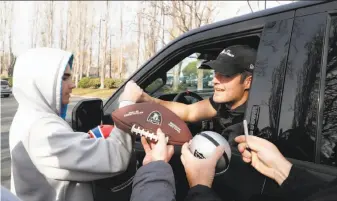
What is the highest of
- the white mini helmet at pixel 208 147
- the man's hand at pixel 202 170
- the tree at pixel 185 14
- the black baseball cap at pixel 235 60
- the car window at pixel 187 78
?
the tree at pixel 185 14

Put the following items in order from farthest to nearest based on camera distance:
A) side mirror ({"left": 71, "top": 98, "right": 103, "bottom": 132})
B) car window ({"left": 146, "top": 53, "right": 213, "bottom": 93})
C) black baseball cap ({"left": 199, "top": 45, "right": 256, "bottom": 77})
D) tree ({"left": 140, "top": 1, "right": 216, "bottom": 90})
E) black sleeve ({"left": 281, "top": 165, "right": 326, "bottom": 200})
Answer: tree ({"left": 140, "top": 1, "right": 216, "bottom": 90}) < car window ({"left": 146, "top": 53, "right": 213, "bottom": 93}) < side mirror ({"left": 71, "top": 98, "right": 103, "bottom": 132}) < black baseball cap ({"left": 199, "top": 45, "right": 256, "bottom": 77}) < black sleeve ({"left": 281, "top": 165, "right": 326, "bottom": 200})

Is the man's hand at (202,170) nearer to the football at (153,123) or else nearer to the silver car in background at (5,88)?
the football at (153,123)

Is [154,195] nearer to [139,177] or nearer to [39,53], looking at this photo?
[139,177]

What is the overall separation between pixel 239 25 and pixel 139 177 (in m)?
0.98

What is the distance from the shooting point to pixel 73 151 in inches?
59.9

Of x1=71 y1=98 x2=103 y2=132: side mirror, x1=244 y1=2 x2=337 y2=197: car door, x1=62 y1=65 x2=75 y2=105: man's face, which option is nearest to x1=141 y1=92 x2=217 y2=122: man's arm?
x1=71 y1=98 x2=103 y2=132: side mirror

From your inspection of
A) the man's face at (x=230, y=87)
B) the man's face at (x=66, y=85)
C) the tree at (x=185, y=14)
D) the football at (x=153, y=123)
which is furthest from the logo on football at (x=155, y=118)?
the tree at (x=185, y=14)

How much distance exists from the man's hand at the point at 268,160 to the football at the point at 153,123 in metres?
0.27

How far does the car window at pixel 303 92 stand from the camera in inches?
52.6

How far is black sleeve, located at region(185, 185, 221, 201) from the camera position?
43.2 inches

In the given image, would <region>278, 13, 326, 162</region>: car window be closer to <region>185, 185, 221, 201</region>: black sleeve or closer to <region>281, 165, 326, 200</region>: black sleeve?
<region>281, 165, 326, 200</region>: black sleeve

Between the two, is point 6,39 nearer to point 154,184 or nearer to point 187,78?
point 187,78

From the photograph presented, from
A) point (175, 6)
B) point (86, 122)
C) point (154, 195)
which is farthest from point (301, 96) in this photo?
point (175, 6)

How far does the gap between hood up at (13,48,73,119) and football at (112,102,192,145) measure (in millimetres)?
464
